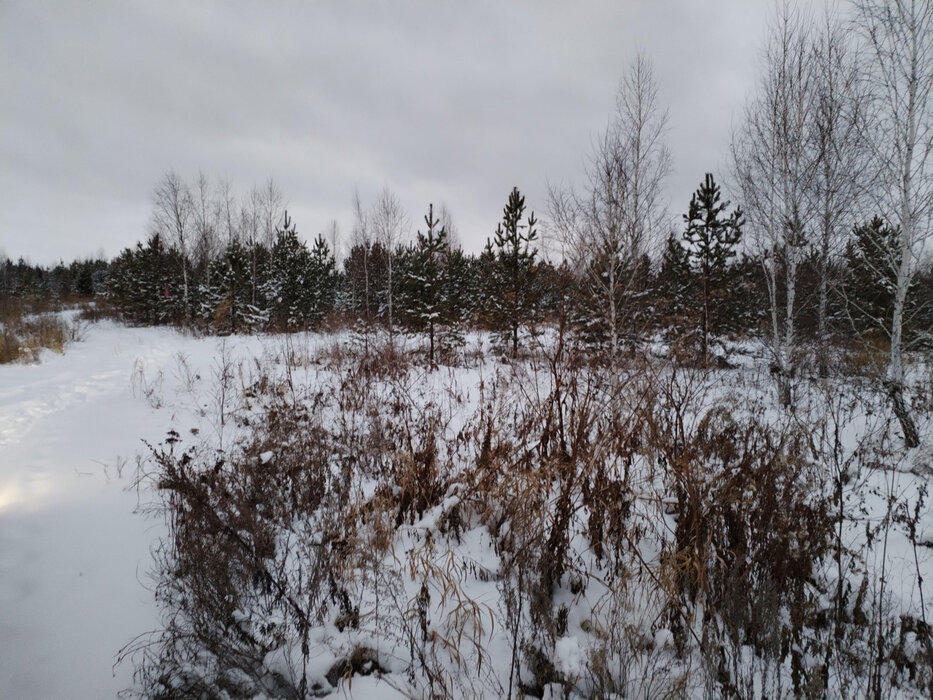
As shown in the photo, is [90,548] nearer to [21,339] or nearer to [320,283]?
[21,339]

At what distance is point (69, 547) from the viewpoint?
247 cm

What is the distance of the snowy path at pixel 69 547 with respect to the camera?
1.74m

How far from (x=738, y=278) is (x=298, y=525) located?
17.3m

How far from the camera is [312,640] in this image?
1.93 metres

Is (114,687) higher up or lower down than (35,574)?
lower down

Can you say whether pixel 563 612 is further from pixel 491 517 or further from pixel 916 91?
pixel 916 91

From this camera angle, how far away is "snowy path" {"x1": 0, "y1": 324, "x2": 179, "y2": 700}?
1742 millimetres

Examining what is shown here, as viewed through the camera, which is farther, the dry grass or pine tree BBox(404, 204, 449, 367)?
pine tree BBox(404, 204, 449, 367)

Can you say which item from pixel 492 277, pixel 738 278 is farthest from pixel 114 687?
pixel 738 278

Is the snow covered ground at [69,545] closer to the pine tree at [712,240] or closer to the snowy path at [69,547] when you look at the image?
the snowy path at [69,547]

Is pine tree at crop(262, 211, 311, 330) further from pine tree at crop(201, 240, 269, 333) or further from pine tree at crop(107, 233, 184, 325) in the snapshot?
pine tree at crop(107, 233, 184, 325)

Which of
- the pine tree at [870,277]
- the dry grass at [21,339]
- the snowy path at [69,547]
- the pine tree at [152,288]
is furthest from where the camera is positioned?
the pine tree at [152,288]

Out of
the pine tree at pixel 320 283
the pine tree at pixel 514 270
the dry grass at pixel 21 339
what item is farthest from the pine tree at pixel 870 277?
the pine tree at pixel 320 283

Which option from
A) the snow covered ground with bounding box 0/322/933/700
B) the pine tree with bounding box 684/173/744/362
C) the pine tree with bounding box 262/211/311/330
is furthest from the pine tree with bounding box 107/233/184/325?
the pine tree with bounding box 684/173/744/362
